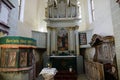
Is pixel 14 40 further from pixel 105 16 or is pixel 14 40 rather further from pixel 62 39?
pixel 62 39

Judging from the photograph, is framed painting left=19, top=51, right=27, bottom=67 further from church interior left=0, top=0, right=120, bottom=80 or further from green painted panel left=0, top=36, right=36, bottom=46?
church interior left=0, top=0, right=120, bottom=80

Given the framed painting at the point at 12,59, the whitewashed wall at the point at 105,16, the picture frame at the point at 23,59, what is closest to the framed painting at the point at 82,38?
the whitewashed wall at the point at 105,16

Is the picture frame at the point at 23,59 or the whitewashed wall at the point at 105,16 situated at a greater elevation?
the whitewashed wall at the point at 105,16

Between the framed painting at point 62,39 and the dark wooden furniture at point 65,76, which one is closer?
the dark wooden furniture at point 65,76

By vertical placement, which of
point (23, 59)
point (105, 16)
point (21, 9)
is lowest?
point (23, 59)

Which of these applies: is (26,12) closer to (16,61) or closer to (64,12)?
(64,12)

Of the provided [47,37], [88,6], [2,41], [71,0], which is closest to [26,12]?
[47,37]

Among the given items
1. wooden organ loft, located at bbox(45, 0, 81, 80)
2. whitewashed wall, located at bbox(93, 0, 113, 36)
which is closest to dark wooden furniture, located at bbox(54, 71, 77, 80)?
wooden organ loft, located at bbox(45, 0, 81, 80)

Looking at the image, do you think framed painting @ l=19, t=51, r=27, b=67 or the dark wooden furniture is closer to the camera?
framed painting @ l=19, t=51, r=27, b=67

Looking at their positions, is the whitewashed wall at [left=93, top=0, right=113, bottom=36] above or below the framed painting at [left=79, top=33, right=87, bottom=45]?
above

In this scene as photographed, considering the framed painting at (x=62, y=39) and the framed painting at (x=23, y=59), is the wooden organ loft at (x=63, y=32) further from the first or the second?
the framed painting at (x=23, y=59)

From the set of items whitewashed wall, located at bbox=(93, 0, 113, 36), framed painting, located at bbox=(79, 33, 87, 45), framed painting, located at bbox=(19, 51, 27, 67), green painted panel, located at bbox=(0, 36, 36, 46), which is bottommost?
framed painting, located at bbox=(19, 51, 27, 67)

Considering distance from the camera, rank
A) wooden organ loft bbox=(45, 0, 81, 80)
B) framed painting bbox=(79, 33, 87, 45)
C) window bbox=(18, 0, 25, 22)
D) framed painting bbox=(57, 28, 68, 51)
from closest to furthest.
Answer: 1. window bbox=(18, 0, 25, 22)
2. wooden organ loft bbox=(45, 0, 81, 80)
3. framed painting bbox=(79, 33, 87, 45)
4. framed painting bbox=(57, 28, 68, 51)

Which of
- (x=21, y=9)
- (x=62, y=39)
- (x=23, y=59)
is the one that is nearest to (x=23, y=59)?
(x=23, y=59)
